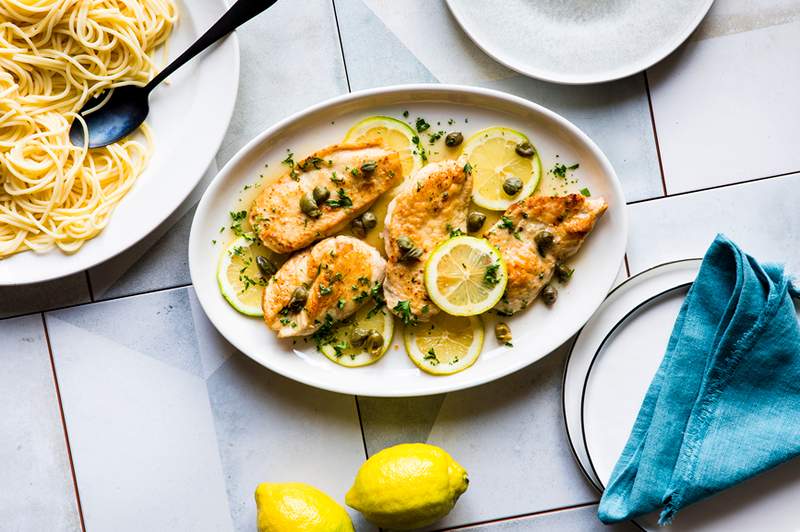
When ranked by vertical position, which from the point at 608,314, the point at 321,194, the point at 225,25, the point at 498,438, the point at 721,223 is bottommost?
the point at 498,438

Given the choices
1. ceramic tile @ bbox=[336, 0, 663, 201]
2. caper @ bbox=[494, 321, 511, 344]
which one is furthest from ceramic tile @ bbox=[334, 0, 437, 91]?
caper @ bbox=[494, 321, 511, 344]

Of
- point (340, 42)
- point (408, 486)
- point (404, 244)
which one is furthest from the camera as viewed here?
point (340, 42)

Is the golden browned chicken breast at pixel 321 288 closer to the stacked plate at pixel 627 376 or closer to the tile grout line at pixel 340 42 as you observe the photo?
the tile grout line at pixel 340 42

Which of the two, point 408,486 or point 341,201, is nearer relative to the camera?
point 408,486

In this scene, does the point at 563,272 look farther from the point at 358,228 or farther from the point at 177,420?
the point at 177,420

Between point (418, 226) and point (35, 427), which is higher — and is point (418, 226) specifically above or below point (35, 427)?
above

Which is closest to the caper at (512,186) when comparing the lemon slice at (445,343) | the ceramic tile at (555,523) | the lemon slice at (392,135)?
the lemon slice at (392,135)

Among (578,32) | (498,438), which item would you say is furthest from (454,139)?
(498,438)
